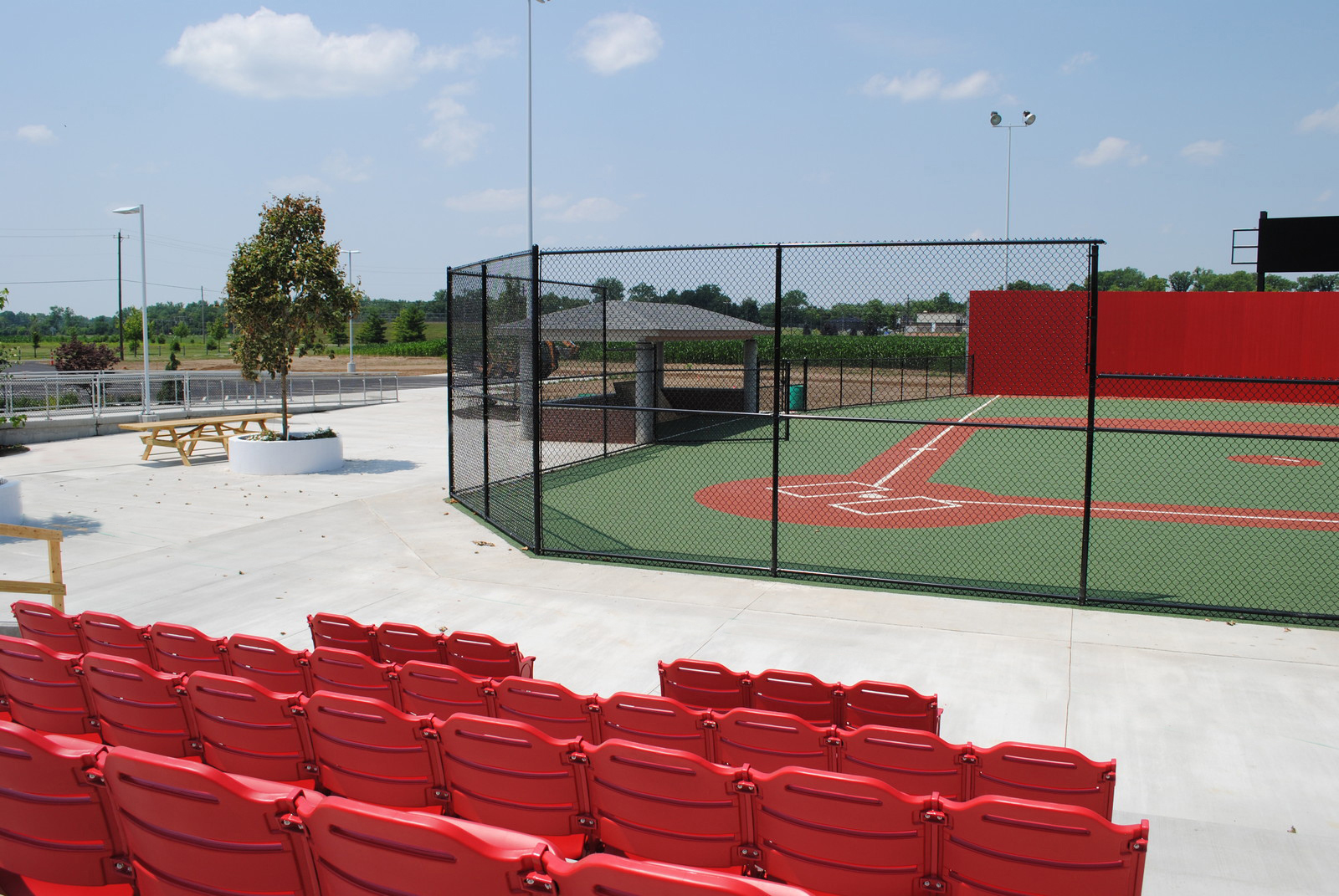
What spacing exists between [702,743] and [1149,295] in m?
38.7

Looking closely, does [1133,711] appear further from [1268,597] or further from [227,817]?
[227,817]

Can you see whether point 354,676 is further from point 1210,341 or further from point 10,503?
point 1210,341

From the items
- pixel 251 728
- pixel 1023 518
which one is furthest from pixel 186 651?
pixel 1023 518

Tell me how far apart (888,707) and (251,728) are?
3.34 metres

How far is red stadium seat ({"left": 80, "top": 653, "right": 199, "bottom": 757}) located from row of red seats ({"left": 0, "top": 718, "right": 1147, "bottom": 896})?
3.96 feet

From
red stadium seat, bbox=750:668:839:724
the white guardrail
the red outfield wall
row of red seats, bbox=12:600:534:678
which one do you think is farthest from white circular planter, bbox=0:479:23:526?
the red outfield wall

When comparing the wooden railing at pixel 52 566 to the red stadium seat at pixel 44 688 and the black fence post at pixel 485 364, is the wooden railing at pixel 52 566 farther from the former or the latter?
the black fence post at pixel 485 364

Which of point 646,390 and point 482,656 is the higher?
point 646,390

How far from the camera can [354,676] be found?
535 cm

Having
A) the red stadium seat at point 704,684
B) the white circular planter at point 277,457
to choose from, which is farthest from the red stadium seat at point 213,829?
the white circular planter at point 277,457

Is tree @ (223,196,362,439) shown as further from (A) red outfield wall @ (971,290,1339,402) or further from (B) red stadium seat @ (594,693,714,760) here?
(A) red outfield wall @ (971,290,1339,402)

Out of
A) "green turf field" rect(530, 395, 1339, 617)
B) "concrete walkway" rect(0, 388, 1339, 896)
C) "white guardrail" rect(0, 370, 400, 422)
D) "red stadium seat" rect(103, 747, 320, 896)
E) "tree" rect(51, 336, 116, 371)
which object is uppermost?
"tree" rect(51, 336, 116, 371)

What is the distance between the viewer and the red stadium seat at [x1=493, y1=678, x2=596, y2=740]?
477cm

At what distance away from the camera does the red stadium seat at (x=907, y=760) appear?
427cm
